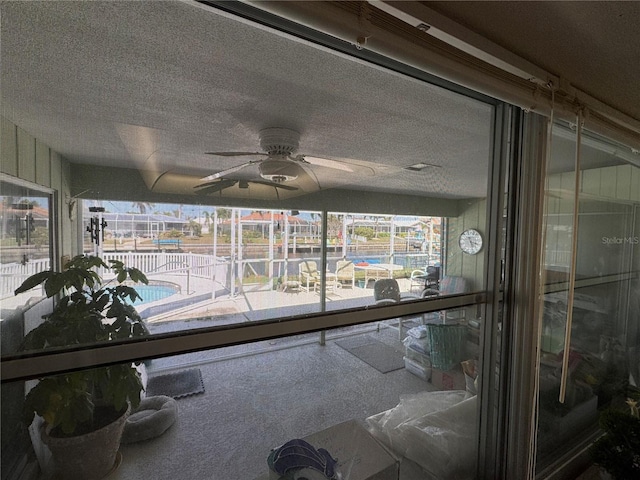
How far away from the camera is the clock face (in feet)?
4.11

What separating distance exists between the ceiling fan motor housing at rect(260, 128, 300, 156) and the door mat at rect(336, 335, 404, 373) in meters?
0.80

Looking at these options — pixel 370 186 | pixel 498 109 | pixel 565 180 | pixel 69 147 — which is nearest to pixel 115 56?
pixel 69 147

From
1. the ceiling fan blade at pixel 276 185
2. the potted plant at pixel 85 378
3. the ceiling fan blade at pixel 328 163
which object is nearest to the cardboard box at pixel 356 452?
the potted plant at pixel 85 378

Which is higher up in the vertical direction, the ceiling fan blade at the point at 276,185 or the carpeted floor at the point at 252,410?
the ceiling fan blade at the point at 276,185

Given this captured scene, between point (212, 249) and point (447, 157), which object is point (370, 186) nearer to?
point (447, 157)

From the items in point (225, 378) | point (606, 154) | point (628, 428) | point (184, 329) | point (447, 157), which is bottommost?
point (628, 428)

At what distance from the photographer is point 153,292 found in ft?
2.42

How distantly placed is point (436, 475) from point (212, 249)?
144 centimetres

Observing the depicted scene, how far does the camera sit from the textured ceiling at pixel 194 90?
64 cm

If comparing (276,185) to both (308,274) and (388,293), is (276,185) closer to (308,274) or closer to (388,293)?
(308,274)

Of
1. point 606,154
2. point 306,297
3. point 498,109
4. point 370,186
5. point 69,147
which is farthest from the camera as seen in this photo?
point 606,154

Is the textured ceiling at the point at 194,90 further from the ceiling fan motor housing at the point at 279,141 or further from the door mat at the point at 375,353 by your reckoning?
the door mat at the point at 375,353

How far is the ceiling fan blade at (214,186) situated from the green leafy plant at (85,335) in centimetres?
29

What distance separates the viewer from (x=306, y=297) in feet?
3.07
